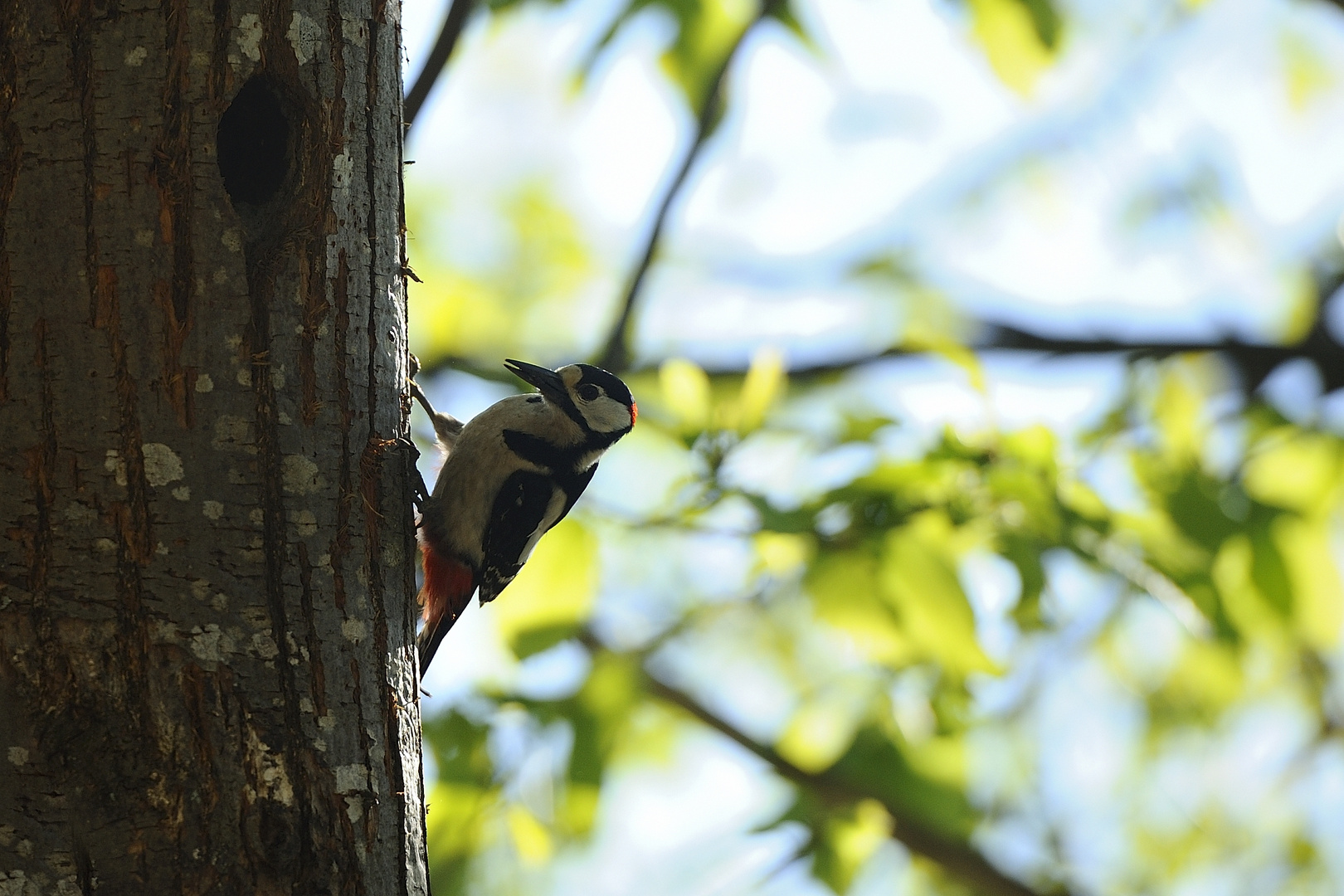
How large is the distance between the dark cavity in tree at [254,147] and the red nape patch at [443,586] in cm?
166

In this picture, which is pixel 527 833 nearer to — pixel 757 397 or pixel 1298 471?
pixel 757 397

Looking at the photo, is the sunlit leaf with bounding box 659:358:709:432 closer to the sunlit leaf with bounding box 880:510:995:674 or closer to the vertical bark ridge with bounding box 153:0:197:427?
the sunlit leaf with bounding box 880:510:995:674

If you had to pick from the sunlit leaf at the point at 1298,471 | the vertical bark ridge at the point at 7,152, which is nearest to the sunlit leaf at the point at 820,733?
the sunlit leaf at the point at 1298,471

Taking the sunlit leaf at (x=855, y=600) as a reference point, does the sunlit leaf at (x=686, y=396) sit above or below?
above

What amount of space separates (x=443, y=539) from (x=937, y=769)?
1.88m

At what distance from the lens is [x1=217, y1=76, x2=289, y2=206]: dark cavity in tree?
7.18 ft

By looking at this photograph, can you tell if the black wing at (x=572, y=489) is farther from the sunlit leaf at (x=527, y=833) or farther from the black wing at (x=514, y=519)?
the sunlit leaf at (x=527, y=833)

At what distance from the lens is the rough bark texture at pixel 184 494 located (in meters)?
1.72

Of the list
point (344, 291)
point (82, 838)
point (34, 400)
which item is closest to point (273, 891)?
point (82, 838)

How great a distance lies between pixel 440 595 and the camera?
12.4 ft

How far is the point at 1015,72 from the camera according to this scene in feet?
11.2

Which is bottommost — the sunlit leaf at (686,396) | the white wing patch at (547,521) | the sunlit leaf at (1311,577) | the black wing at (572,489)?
the sunlit leaf at (1311,577)

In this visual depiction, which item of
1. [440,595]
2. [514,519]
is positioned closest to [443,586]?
[440,595]

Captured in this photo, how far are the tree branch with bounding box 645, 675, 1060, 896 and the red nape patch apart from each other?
1.29 m
